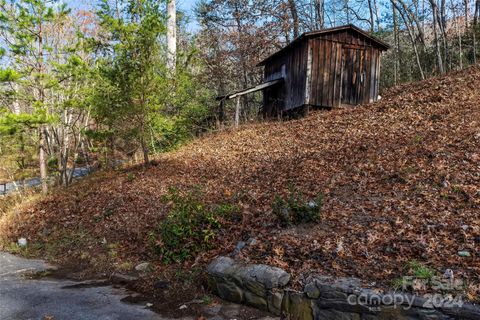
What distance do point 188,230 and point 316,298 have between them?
9.30 ft

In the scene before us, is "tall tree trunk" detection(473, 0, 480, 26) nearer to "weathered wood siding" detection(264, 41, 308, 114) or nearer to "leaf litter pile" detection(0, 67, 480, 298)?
"leaf litter pile" detection(0, 67, 480, 298)

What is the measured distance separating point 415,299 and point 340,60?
1485cm

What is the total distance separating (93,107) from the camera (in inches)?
450

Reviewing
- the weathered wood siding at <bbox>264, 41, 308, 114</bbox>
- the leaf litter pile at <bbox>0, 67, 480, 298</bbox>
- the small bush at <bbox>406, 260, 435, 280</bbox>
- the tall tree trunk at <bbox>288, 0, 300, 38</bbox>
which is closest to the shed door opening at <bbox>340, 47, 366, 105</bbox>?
the weathered wood siding at <bbox>264, 41, 308, 114</bbox>

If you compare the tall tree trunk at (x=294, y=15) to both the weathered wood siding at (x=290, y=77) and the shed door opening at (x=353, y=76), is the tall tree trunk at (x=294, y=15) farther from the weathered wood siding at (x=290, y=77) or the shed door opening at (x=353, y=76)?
the shed door opening at (x=353, y=76)

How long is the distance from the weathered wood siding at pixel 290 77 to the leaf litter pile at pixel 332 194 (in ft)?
10.7

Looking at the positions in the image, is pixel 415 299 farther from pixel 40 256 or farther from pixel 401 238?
pixel 40 256

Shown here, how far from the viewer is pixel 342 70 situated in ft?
55.8

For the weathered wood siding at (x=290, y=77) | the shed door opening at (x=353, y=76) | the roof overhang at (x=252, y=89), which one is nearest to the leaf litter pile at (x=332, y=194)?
the shed door opening at (x=353, y=76)

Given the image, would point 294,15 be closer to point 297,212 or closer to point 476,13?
point 476,13

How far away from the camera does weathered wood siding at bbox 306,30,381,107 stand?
1677 cm

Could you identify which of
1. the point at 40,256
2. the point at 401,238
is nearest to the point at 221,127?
the point at 40,256

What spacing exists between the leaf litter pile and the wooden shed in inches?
96.8

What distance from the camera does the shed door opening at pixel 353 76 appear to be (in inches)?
671
